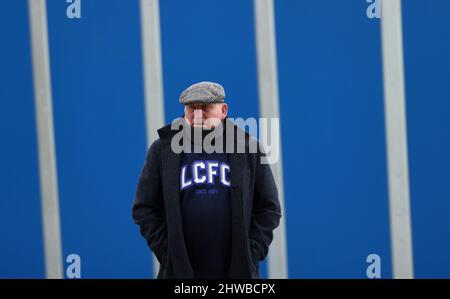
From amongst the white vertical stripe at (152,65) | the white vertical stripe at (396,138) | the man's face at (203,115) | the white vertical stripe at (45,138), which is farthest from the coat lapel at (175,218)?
the white vertical stripe at (396,138)

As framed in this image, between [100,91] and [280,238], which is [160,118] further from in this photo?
[280,238]

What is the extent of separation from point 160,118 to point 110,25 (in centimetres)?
60

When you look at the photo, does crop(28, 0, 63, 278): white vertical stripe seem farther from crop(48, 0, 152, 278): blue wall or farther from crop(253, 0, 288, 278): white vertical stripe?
crop(253, 0, 288, 278): white vertical stripe

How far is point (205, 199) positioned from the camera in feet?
8.94

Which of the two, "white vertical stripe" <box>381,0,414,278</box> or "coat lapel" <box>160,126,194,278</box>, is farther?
"white vertical stripe" <box>381,0,414,278</box>

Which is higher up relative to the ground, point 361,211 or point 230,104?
point 230,104

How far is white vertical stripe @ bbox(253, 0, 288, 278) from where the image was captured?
3928 millimetres

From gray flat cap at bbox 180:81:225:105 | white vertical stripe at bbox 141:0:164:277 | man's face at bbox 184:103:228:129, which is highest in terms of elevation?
white vertical stripe at bbox 141:0:164:277

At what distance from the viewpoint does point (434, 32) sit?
3.89 meters

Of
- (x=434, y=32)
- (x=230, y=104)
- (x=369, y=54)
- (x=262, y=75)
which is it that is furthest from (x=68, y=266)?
(x=434, y=32)

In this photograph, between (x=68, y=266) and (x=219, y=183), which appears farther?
(x=68, y=266)

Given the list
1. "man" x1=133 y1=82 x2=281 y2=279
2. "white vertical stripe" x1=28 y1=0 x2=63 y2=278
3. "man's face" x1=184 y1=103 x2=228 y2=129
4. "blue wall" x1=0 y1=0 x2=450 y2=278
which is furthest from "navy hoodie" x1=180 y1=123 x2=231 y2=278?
"white vertical stripe" x1=28 y1=0 x2=63 y2=278

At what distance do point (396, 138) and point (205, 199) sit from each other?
5.35 ft

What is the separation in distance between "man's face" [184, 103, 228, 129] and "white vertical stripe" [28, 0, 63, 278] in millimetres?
1502
